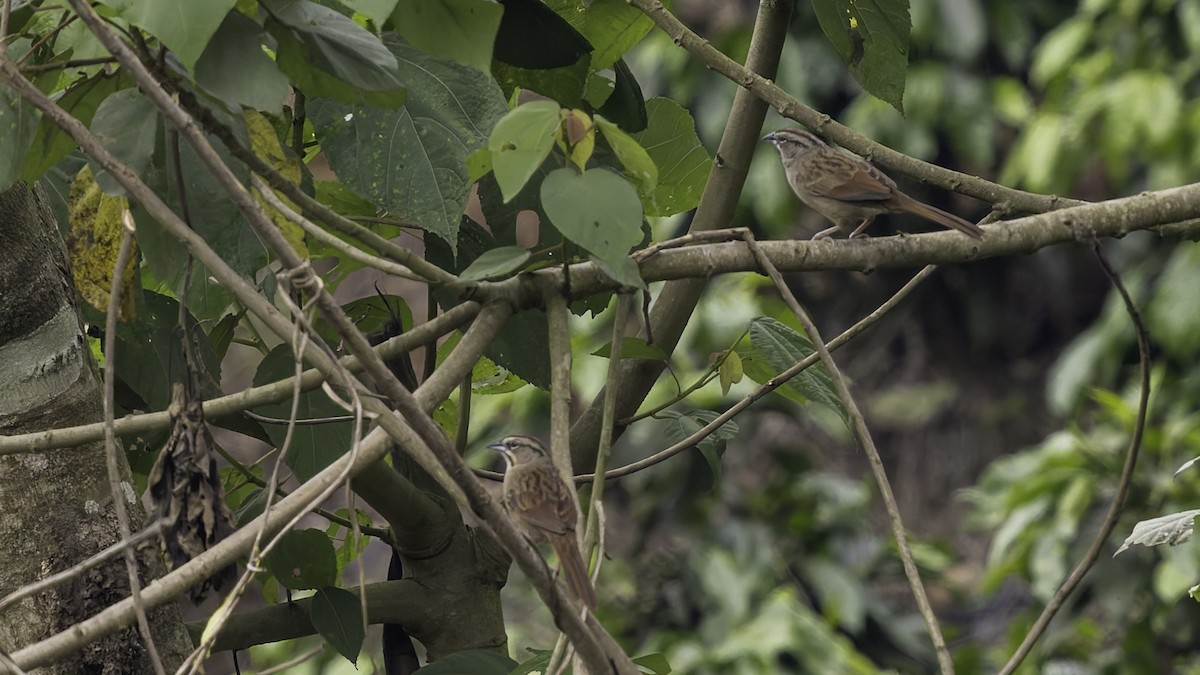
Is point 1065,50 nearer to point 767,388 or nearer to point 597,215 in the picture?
point 767,388

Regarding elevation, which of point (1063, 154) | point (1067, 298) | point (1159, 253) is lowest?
point (1067, 298)

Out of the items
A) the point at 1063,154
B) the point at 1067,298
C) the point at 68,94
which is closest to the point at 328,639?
the point at 68,94

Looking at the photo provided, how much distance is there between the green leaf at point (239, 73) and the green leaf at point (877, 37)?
1.23 meters

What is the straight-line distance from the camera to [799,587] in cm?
772

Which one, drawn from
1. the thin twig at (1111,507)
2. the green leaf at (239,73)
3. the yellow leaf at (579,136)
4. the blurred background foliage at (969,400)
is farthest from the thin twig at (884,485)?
the blurred background foliage at (969,400)

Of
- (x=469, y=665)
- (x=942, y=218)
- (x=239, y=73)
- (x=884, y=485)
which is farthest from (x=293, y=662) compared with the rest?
(x=942, y=218)

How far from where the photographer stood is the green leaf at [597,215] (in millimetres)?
1633

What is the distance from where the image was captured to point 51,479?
1.98 metres

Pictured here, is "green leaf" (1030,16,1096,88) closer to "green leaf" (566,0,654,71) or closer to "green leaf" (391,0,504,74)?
"green leaf" (566,0,654,71)

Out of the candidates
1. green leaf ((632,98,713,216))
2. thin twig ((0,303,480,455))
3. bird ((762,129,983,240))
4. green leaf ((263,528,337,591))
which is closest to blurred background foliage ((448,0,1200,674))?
bird ((762,129,983,240))

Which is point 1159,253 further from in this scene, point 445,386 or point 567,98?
point 445,386

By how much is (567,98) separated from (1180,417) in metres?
5.85

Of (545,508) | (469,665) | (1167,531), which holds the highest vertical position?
(1167,531)

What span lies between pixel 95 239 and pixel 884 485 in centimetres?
132
